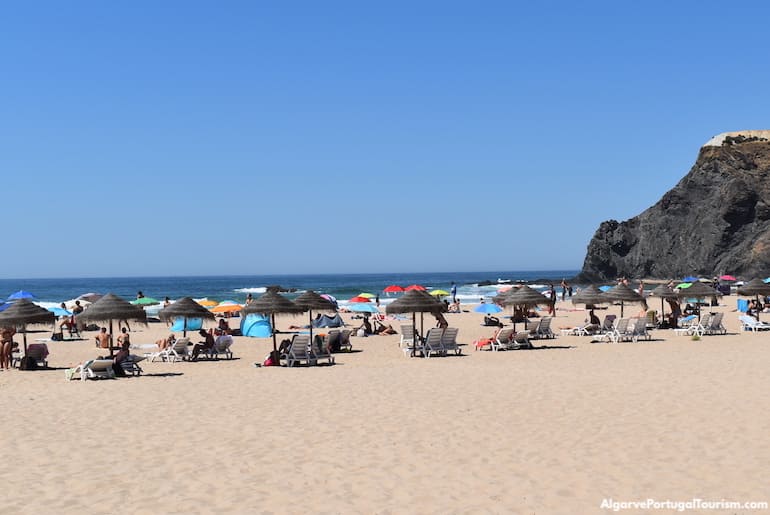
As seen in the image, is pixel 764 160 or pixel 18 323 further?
pixel 764 160

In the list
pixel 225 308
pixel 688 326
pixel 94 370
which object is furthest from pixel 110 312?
pixel 688 326

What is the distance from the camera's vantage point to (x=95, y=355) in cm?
2119

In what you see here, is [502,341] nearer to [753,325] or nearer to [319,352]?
[319,352]

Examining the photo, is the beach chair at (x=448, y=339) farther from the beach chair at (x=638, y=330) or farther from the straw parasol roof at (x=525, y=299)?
the beach chair at (x=638, y=330)

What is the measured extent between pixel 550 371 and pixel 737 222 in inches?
3055

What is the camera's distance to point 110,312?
54.2 ft

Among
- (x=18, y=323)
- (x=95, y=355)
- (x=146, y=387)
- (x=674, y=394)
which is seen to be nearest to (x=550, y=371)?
(x=674, y=394)

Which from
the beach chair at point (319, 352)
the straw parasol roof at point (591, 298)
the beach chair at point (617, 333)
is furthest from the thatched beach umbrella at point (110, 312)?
the straw parasol roof at point (591, 298)

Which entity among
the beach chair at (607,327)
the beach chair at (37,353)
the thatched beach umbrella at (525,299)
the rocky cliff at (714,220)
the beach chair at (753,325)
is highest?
the rocky cliff at (714,220)

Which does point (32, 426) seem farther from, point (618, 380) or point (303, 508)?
point (618, 380)

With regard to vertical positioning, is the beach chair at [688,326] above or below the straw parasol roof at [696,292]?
below

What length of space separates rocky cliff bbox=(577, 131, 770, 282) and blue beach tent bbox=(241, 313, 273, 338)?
65901 millimetres

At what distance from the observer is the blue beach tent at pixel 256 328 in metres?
25.2

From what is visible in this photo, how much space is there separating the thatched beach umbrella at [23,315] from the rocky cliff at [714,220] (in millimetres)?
74839
